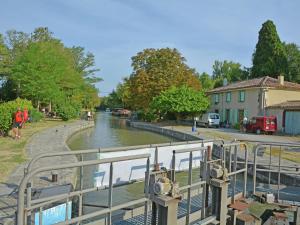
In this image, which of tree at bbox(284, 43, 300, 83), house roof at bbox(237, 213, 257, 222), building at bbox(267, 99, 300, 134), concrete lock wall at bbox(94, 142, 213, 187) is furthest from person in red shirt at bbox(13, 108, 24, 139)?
tree at bbox(284, 43, 300, 83)

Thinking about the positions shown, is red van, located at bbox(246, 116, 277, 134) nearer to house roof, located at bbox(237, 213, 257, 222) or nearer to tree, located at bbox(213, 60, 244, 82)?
house roof, located at bbox(237, 213, 257, 222)

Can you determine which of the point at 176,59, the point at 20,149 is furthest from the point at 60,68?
the point at 20,149

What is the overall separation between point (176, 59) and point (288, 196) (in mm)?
46394

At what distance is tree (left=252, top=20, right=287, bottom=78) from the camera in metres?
57.4

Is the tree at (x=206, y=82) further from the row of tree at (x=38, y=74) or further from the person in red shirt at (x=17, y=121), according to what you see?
the person in red shirt at (x=17, y=121)

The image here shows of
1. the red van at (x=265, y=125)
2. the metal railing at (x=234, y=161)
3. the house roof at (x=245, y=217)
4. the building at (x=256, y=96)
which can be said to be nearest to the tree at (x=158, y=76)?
the building at (x=256, y=96)

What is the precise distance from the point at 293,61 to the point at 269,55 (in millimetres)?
5521

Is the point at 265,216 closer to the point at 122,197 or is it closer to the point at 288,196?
the point at 288,196

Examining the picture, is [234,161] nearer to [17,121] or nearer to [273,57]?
[17,121]

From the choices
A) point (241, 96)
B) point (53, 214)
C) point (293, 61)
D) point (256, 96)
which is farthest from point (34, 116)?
point (293, 61)

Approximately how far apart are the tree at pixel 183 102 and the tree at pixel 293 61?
20.2m

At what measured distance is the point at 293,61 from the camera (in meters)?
60.9

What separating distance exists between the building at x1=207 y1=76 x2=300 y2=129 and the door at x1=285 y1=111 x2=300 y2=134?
12.2 feet

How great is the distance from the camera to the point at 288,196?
9461 millimetres
